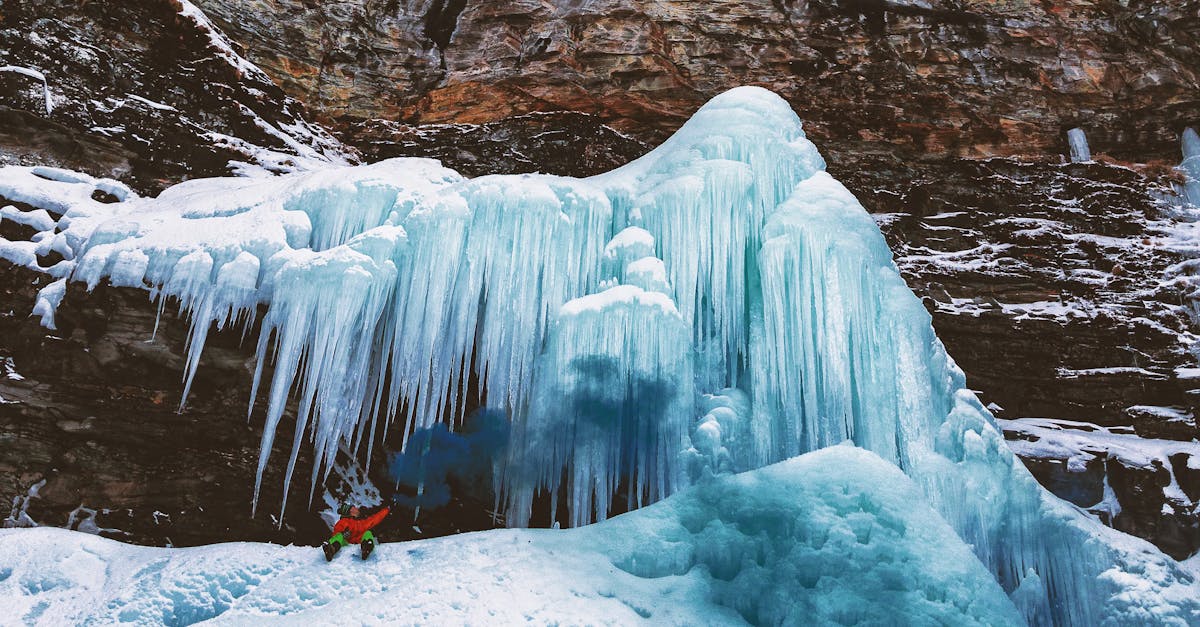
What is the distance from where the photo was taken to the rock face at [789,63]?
8000 millimetres

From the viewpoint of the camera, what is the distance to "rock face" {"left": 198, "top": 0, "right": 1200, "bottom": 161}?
26.2 ft

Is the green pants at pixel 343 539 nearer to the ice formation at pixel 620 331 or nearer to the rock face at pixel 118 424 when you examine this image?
the ice formation at pixel 620 331

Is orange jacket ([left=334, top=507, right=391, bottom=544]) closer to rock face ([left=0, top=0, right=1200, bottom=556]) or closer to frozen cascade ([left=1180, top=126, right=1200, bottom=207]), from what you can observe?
rock face ([left=0, top=0, right=1200, bottom=556])

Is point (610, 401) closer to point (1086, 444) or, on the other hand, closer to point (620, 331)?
point (620, 331)

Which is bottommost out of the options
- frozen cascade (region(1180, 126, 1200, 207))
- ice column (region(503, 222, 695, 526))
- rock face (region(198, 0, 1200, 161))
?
ice column (region(503, 222, 695, 526))

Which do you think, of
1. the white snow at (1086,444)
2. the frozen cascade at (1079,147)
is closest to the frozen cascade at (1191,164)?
the frozen cascade at (1079,147)

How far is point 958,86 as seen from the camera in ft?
26.9

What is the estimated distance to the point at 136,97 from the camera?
23.1ft

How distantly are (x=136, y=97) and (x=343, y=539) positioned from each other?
517 cm

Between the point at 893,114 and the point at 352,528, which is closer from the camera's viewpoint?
the point at 352,528

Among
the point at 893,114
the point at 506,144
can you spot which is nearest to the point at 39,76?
the point at 506,144

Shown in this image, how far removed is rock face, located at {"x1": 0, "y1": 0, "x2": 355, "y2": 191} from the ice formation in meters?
0.96

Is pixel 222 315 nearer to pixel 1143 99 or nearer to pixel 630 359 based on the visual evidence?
pixel 630 359

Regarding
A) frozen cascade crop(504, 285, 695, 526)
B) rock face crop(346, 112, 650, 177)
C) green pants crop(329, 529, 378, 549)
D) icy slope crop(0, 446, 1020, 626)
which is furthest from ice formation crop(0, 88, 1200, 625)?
rock face crop(346, 112, 650, 177)
